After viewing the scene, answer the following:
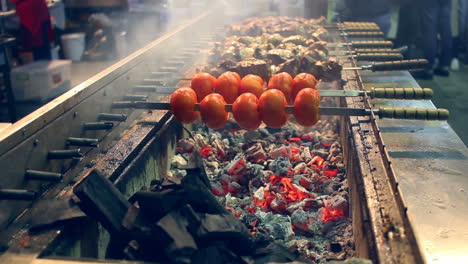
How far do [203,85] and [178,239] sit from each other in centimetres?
227

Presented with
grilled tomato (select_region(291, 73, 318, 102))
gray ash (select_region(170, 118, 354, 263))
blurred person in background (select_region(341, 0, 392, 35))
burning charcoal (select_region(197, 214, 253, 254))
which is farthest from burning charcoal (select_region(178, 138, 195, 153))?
blurred person in background (select_region(341, 0, 392, 35))

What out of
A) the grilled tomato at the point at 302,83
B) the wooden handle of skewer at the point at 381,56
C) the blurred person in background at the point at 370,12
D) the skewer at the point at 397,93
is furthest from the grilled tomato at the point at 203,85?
the blurred person in background at the point at 370,12

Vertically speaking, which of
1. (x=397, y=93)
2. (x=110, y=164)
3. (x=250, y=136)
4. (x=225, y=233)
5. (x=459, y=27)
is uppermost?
(x=459, y=27)

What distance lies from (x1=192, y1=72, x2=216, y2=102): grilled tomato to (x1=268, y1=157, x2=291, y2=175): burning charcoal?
3.38ft

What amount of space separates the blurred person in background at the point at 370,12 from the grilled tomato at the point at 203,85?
28.0 feet

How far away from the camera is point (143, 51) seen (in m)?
5.62

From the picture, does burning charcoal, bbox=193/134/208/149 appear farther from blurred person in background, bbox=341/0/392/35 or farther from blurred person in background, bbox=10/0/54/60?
blurred person in background, bbox=341/0/392/35

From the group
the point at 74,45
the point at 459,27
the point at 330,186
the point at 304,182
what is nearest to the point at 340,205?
the point at 330,186

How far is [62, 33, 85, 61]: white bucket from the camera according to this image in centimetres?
1207

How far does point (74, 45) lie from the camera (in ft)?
39.9

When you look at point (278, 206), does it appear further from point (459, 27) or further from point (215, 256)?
point (459, 27)

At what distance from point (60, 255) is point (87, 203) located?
34 cm

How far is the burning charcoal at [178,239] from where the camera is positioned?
2207 mm

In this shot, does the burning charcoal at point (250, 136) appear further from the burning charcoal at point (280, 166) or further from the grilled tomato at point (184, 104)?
the grilled tomato at point (184, 104)
